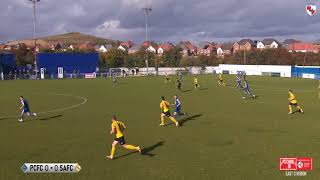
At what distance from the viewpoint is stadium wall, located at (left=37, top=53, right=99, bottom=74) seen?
281 feet

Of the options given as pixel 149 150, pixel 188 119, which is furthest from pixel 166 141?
pixel 188 119

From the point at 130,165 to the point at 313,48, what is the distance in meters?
171

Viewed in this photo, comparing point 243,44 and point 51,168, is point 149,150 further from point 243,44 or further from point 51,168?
point 243,44

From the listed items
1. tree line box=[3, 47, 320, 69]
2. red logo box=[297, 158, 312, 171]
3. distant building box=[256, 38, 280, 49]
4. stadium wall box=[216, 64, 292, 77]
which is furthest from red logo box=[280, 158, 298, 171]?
distant building box=[256, 38, 280, 49]

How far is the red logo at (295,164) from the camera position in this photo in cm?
1381

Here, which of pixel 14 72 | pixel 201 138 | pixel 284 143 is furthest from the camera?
pixel 14 72

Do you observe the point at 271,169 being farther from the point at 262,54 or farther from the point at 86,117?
the point at 262,54

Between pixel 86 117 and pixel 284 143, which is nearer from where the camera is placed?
pixel 284 143

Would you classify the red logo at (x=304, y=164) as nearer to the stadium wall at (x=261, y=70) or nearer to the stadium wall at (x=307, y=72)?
the stadium wall at (x=307, y=72)

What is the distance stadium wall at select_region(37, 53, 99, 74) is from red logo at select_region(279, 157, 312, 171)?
253 ft

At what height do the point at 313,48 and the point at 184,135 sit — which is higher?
the point at 313,48

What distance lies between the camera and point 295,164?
14.1 meters

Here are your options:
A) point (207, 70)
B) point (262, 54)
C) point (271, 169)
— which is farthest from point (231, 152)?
point (262, 54)

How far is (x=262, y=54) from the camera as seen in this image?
106 m
